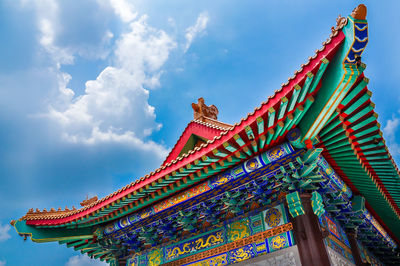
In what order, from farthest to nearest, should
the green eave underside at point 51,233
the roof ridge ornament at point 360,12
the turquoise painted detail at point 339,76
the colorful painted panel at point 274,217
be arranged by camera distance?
the green eave underside at point 51,233, the colorful painted panel at point 274,217, the turquoise painted detail at point 339,76, the roof ridge ornament at point 360,12

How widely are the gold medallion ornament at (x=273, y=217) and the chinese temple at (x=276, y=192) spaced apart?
0.06ft

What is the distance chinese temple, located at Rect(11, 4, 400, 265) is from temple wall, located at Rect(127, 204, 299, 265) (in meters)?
0.02

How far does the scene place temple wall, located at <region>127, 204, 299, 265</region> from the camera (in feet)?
16.9

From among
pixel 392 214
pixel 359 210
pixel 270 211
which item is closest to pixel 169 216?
pixel 270 211

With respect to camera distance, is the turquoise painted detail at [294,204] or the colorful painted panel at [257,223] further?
the colorful painted panel at [257,223]

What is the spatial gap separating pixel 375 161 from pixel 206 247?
381 cm

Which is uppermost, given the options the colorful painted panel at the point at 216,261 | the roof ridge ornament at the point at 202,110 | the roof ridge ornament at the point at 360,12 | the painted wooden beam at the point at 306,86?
the roof ridge ornament at the point at 202,110

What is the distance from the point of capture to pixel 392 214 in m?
7.64

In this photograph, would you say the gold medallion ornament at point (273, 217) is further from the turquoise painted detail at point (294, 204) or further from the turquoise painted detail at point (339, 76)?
the turquoise painted detail at point (339, 76)

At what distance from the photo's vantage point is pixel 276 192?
5.45m

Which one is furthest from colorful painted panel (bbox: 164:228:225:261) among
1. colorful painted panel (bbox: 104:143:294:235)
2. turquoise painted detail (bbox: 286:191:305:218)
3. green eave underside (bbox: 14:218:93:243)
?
green eave underside (bbox: 14:218:93:243)

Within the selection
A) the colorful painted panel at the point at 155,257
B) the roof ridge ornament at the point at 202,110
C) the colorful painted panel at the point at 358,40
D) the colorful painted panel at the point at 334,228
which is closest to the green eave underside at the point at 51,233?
the colorful painted panel at the point at 155,257

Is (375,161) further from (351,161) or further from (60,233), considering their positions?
(60,233)

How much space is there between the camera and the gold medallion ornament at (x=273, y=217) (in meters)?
5.30
